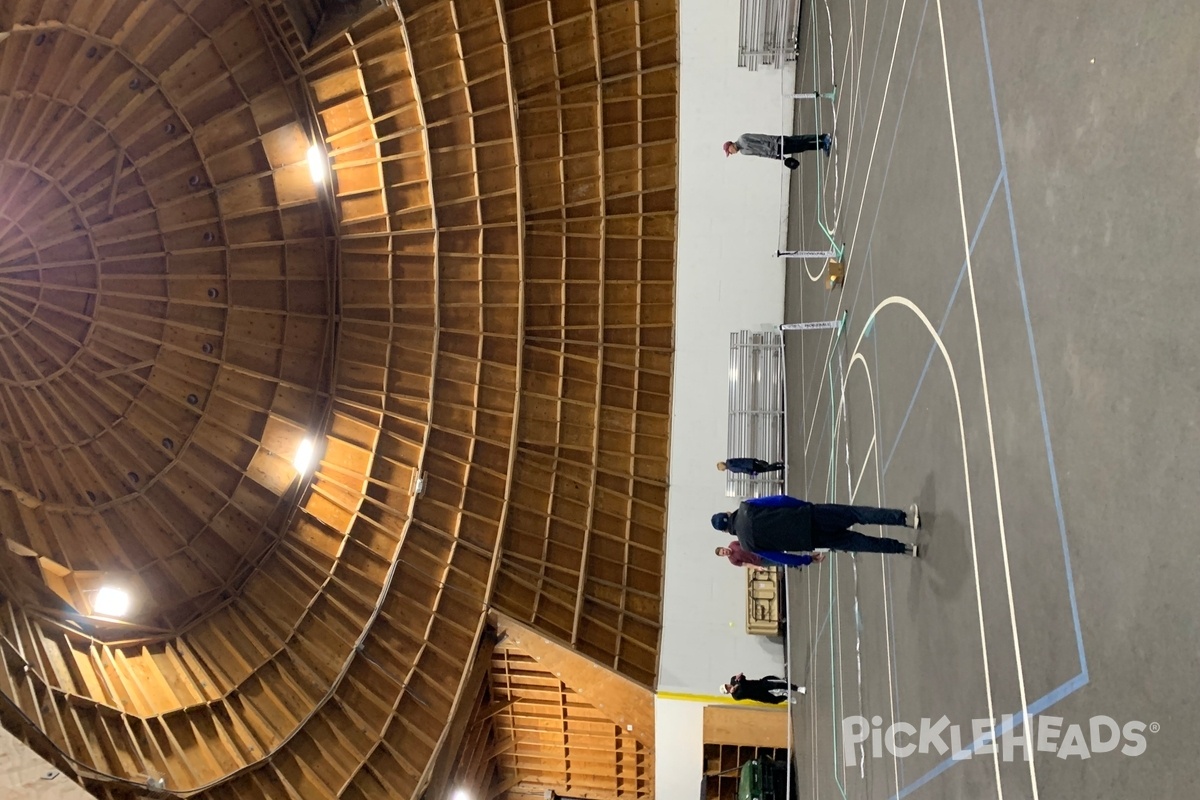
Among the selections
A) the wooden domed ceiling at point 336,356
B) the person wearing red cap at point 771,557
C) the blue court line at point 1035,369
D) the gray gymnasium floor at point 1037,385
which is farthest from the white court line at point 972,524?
the wooden domed ceiling at point 336,356

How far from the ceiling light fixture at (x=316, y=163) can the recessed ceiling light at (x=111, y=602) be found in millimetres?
10909

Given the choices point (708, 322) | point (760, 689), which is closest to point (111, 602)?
point (760, 689)

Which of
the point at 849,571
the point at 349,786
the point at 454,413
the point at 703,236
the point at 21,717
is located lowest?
the point at 349,786

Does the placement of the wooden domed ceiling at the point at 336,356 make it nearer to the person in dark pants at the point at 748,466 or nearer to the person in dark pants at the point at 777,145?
the person in dark pants at the point at 748,466

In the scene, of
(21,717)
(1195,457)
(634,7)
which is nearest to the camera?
(1195,457)

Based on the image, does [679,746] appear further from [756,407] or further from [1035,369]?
[1035,369]

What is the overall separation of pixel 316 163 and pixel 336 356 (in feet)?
16.1

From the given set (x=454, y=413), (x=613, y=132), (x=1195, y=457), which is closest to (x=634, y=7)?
(x=613, y=132)

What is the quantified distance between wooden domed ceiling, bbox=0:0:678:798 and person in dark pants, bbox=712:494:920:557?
1149 centimetres

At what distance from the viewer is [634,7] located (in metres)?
17.4

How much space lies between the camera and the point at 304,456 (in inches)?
786

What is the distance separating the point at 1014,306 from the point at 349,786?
59.7ft

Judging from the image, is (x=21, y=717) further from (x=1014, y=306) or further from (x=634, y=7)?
(x=634, y=7)

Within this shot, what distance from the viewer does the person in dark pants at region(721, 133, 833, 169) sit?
1394cm
